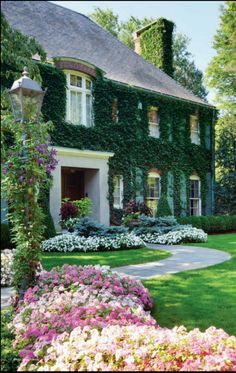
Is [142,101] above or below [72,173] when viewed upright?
above

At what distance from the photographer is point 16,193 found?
192 inches

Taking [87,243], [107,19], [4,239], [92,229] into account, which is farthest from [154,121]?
[107,19]

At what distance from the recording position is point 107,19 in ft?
113

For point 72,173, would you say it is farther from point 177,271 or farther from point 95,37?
point 177,271

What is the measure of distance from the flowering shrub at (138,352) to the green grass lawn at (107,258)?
178 inches

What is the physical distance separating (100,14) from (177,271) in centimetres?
3004

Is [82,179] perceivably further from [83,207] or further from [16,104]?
[16,104]

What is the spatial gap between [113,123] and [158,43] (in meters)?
8.38

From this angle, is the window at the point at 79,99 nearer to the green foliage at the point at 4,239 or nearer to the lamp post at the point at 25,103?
the lamp post at the point at 25,103

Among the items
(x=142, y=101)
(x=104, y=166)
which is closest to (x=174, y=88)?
(x=142, y=101)

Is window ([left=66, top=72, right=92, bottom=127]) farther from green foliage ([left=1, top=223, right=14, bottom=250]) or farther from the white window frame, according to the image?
green foliage ([left=1, top=223, right=14, bottom=250])

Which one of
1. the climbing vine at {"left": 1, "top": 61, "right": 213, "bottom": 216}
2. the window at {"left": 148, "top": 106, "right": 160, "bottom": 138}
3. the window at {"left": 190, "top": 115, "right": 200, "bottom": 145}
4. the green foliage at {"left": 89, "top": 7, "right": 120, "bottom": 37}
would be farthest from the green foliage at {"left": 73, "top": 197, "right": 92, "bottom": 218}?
the green foliage at {"left": 89, "top": 7, "right": 120, "bottom": 37}

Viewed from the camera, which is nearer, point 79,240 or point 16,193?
point 16,193

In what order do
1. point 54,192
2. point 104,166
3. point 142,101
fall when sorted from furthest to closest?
point 142,101
point 104,166
point 54,192
